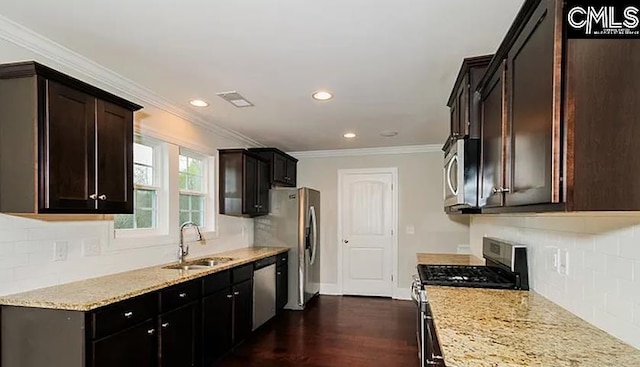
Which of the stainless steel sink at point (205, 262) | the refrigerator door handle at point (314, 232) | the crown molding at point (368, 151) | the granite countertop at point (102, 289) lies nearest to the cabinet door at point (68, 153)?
the granite countertop at point (102, 289)

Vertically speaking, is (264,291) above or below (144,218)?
below

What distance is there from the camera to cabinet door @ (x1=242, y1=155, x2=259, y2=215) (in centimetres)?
466

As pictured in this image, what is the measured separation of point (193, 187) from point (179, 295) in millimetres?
1693

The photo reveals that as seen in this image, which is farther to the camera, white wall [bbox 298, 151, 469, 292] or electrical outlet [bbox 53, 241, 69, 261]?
white wall [bbox 298, 151, 469, 292]

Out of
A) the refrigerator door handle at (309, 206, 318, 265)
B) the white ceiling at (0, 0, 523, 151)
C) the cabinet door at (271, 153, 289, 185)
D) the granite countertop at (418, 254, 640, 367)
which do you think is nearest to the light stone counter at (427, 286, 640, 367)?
the granite countertop at (418, 254, 640, 367)

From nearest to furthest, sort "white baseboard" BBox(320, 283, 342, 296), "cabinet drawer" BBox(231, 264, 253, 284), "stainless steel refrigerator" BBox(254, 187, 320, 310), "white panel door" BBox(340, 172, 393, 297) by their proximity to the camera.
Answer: "cabinet drawer" BBox(231, 264, 253, 284)
"stainless steel refrigerator" BBox(254, 187, 320, 310)
"white panel door" BBox(340, 172, 393, 297)
"white baseboard" BBox(320, 283, 342, 296)

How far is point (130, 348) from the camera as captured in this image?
7.79 feet

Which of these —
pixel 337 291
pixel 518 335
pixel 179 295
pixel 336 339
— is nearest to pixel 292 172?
pixel 337 291

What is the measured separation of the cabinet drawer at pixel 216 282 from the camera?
324 centimetres

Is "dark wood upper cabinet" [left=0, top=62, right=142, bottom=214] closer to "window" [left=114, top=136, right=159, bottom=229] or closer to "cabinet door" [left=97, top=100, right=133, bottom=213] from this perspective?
"cabinet door" [left=97, top=100, right=133, bottom=213]

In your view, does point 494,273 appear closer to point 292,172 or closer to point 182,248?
point 182,248

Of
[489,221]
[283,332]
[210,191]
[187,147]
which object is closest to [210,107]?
[187,147]

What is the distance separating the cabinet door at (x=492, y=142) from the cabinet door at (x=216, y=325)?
7.80ft

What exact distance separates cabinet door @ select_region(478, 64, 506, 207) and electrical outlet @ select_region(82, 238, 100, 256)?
101 inches
